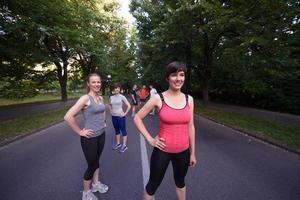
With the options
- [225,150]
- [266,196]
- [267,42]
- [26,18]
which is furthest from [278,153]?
[26,18]

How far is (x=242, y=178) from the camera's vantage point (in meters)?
4.91

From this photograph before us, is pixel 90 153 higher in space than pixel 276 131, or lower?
higher

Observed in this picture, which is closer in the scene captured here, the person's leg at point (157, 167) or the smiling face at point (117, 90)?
the person's leg at point (157, 167)

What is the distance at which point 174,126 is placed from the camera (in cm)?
283

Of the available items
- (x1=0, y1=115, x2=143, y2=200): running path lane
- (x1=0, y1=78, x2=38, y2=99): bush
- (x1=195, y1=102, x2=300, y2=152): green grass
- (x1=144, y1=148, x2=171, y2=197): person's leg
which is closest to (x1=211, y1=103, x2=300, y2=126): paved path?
(x1=195, y1=102, x2=300, y2=152): green grass

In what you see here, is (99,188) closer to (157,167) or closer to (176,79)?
(157,167)

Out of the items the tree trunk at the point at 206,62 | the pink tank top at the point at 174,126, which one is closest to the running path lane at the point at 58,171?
the pink tank top at the point at 174,126

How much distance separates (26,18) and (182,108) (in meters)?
11.8

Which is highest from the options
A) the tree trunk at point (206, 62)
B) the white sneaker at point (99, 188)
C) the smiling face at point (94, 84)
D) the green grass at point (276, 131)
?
the tree trunk at point (206, 62)

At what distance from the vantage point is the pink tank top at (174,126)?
2.79 metres

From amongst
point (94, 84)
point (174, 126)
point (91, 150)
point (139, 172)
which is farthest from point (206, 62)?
point (174, 126)

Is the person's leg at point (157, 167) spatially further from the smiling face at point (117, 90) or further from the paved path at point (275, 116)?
the paved path at point (275, 116)

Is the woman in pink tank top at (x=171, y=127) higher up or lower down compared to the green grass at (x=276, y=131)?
higher up

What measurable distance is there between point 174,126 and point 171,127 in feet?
0.12
